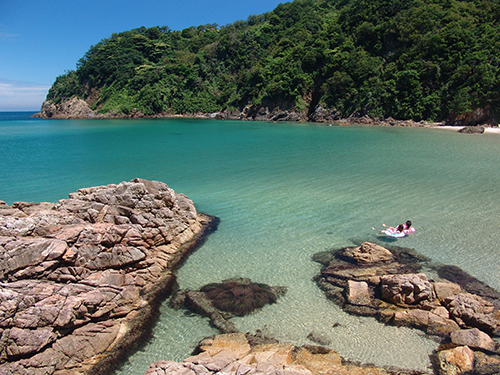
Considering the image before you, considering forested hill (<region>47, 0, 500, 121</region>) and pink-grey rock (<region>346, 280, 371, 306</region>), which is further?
forested hill (<region>47, 0, 500, 121</region>)

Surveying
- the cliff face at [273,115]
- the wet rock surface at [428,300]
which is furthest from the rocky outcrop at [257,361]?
the cliff face at [273,115]

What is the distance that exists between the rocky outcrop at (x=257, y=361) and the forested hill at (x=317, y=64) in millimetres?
49224

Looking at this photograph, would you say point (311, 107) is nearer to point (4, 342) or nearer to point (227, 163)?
point (227, 163)

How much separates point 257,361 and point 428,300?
4479mm

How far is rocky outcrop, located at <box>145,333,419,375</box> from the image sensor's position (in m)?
4.93

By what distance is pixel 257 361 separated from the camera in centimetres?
532

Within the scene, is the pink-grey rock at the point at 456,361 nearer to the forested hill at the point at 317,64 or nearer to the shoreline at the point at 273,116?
the shoreline at the point at 273,116

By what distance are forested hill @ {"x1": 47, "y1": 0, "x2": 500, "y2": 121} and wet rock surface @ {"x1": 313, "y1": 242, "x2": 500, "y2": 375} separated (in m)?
A: 44.9

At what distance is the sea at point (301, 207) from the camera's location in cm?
669

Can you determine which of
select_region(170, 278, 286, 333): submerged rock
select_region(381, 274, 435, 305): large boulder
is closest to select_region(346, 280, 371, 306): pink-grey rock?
select_region(381, 274, 435, 305): large boulder

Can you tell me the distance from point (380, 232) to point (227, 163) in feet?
46.2

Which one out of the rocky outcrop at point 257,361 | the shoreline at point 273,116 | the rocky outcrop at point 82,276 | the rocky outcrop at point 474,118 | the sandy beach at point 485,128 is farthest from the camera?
the shoreline at point 273,116

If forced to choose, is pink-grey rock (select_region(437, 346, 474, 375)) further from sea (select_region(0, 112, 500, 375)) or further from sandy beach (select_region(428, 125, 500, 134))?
sandy beach (select_region(428, 125, 500, 134))

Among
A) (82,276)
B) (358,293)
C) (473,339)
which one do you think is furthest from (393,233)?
(82,276)
